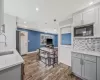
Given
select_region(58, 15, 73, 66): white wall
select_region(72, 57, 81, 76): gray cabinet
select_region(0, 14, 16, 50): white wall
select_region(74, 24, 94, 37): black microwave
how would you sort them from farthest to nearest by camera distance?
1. select_region(58, 15, 73, 66): white wall
2. select_region(0, 14, 16, 50): white wall
3. select_region(72, 57, 81, 76): gray cabinet
4. select_region(74, 24, 94, 37): black microwave

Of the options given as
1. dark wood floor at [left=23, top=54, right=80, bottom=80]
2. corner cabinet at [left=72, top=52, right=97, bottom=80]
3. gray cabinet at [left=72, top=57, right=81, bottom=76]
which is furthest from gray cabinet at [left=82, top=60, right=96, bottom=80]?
dark wood floor at [left=23, top=54, right=80, bottom=80]

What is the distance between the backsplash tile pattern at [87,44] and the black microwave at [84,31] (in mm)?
176

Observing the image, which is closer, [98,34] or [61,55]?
[98,34]

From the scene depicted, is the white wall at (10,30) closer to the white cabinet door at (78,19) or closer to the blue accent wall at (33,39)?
the white cabinet door at (78,19)

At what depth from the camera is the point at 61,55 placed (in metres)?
4.02

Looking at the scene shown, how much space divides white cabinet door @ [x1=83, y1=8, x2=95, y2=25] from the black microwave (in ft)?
0.52

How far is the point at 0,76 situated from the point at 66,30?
3414 millimetres

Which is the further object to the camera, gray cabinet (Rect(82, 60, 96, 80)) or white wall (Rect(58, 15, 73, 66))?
white wall (Rect(58, 15, 73, 66))

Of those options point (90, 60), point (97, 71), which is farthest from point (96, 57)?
point (97, 71)

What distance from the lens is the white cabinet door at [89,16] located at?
2.18 meters

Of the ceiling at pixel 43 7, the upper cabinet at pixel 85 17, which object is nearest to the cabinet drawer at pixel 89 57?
the upper cabinet at pixel 85 17

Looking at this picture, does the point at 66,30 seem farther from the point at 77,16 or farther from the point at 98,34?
the point at 98,34

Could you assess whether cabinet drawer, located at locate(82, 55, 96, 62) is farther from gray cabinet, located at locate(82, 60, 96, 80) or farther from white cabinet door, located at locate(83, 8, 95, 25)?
white cabinet door, located at locate(83, 8, 95, 25)

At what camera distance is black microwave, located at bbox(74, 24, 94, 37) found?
2237mm
